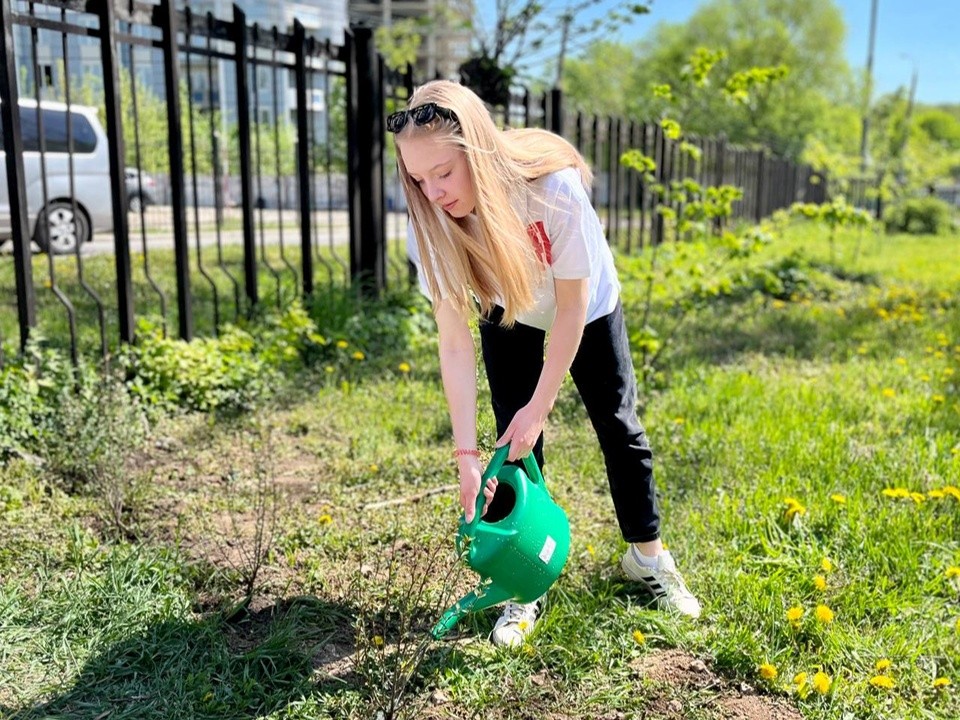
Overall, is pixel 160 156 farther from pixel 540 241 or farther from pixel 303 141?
pixel 540 241

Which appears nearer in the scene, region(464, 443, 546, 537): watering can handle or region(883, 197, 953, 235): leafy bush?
region(464, 443, 546, 537): watering can handle

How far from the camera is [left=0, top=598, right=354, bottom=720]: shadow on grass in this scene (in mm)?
1909

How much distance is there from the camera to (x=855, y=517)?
2865 mm

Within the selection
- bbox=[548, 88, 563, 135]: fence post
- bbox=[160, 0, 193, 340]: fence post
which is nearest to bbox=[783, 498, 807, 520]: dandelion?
bbox=[160, 0, 193, 340]: fence post

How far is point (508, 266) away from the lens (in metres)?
1.87

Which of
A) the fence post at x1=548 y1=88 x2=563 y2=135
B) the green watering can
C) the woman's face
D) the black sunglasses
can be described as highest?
the fence post at x1=548 y1=88 x2=563 y2=135

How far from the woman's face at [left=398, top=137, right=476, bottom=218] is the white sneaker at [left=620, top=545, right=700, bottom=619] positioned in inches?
45.9

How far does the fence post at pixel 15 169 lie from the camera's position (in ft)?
10.8

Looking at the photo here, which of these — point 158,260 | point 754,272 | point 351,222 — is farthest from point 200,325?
point 754,272

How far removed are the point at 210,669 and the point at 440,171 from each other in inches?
49.7

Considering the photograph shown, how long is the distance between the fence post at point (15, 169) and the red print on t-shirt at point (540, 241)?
235 cm

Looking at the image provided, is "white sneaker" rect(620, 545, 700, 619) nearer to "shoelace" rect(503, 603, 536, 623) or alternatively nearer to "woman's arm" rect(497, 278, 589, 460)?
"shoelace" rect(503, 603, 536, 623)

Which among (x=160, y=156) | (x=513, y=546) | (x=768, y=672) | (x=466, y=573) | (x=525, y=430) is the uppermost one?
(x=160, y=156)

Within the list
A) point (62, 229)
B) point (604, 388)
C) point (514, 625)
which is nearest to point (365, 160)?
point (62, 229)
